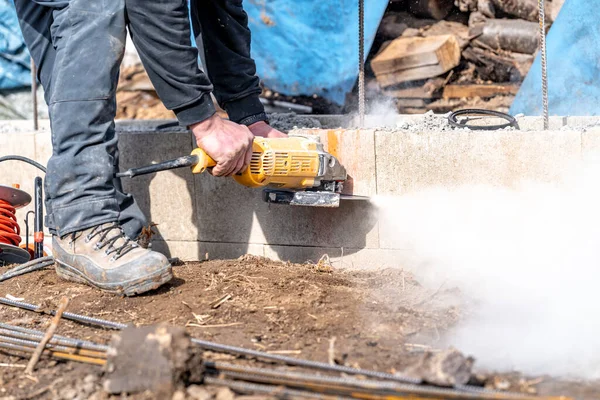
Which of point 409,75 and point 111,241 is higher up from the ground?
point 409,75

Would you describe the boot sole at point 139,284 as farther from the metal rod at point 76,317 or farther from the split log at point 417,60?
the split log at point 417,60

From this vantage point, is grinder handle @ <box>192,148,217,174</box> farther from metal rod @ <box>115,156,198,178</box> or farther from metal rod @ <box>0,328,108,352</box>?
metal rod @ <box>0,328,108,352</box>

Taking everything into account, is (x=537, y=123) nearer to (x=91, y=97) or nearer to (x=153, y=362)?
(x=91, y=97)

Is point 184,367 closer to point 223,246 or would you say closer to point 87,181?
point 87,181

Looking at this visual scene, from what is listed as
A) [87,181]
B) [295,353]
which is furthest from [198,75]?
[295,353]

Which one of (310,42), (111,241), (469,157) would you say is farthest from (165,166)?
(310,42)

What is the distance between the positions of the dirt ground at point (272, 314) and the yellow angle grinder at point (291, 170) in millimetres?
373

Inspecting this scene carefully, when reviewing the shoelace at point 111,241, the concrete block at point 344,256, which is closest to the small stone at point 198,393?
the shoelace at point 111,241

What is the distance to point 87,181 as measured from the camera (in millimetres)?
3547

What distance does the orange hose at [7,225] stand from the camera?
13.9 feet

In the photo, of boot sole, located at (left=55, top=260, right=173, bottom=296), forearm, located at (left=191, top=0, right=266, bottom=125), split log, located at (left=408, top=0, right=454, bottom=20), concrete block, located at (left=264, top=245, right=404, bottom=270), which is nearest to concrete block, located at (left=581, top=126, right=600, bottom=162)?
concrete block, located at (left=264, top=245, right=404, bottom=270)

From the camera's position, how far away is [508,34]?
6.89 meters

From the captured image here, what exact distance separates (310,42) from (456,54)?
163cm

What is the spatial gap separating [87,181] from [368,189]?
1.51 m
